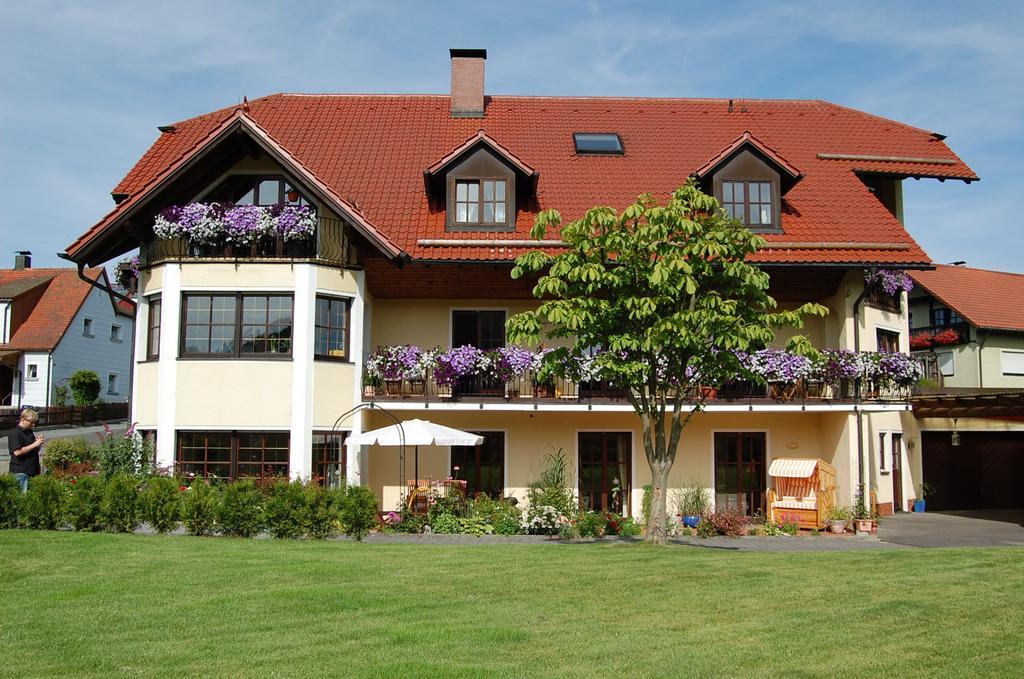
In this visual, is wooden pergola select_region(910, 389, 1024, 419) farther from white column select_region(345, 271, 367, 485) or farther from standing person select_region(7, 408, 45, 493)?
standing person select_region(7, 408, 45, 493)

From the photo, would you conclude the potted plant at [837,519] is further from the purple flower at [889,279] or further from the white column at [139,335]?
the white column at [139,335]

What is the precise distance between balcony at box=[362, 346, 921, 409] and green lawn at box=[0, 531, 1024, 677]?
6393 millimetres

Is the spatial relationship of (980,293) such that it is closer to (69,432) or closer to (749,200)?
(749,200)

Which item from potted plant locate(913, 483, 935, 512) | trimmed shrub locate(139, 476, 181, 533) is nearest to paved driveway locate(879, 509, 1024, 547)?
potted plant locate(913, 483, 935, 512)

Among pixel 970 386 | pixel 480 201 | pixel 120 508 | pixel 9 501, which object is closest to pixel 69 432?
pixel 9 501

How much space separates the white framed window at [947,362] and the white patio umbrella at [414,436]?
25037 millimetres

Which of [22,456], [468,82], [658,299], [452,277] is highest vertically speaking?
[468,82]

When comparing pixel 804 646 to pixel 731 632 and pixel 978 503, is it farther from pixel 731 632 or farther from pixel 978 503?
pixel 978 503

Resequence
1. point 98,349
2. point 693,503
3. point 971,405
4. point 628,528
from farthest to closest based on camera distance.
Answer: point 98,349 → point 971,405 → point 693,503 → point 628,528

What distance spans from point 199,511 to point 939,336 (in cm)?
3039

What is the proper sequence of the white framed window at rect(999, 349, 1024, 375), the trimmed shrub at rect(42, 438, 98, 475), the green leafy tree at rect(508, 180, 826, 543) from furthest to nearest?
the white framed window at rect(999, 349, 1024, 375)
the trimmed shrub at rect(42, 438, 98, 475)
the green leafy tree at rect(508, 180, 826, 543)

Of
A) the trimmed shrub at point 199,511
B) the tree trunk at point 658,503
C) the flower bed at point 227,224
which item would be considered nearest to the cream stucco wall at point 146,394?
the flower bed at point 227,224

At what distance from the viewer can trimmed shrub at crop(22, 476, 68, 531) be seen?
15.5m

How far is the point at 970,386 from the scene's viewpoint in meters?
36.3
